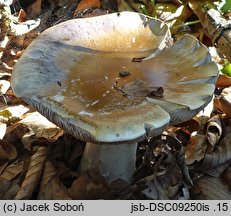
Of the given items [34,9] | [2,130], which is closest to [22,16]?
[34,9]

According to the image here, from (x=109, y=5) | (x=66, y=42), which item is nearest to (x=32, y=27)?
(x=109, y=5)

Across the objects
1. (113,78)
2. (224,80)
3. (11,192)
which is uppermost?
(113,78)

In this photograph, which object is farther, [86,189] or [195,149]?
[195,149]

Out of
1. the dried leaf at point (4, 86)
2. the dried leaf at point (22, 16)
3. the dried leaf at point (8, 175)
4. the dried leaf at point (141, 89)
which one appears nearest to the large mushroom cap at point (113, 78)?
the dried leaf at point (141, 89)

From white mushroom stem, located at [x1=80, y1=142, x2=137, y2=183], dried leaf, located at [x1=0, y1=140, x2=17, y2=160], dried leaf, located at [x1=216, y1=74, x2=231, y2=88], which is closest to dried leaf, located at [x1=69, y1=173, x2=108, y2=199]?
white mushroom stem, located at [x1=80, y1=142, x2=137, y2=183]

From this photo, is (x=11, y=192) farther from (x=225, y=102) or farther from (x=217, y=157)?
(x=225, y=102)

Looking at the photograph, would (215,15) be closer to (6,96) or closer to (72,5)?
(72,5)

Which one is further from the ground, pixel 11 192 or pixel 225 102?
pixel 225 102

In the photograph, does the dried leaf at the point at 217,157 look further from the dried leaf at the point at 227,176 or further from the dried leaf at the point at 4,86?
the dried leaf at the point at 4,86
